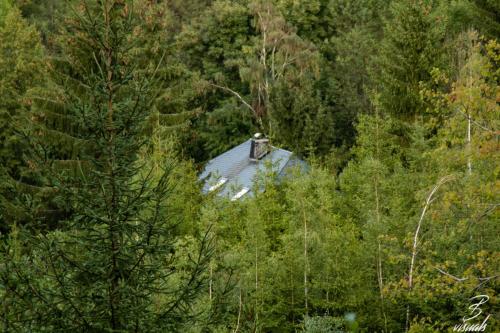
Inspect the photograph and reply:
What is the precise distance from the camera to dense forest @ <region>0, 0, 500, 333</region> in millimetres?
6449

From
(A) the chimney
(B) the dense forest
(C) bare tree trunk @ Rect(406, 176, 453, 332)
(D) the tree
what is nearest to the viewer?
(D) the tree

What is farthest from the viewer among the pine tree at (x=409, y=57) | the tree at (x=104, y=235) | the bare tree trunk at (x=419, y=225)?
the pine tree at (x=409, y=57)

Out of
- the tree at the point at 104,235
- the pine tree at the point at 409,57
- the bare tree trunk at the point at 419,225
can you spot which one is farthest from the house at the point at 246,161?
the tree at the point at 104,235

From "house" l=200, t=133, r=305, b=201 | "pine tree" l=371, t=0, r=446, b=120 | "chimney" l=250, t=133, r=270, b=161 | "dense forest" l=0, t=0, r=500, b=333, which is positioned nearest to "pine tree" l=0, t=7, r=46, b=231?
"dense forest" l=0, t=0, r=500, b=333

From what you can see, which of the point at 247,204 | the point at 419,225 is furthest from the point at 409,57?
the point at 419,225

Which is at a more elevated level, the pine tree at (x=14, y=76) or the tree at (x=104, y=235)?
the tree at (x=104, y=235)

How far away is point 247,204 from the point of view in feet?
48.0

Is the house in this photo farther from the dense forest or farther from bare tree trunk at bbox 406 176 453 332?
bare tree trunk at bbox 406 176 453 332

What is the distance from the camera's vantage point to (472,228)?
11.1 meters

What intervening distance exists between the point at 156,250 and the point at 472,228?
6.56 m

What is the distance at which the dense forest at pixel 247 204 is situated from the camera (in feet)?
21.2

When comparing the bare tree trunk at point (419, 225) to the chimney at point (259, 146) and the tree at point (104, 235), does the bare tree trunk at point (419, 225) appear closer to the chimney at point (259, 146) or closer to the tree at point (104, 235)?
the tree at point (104, 235)

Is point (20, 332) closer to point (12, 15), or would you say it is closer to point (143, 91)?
point (143, 91)

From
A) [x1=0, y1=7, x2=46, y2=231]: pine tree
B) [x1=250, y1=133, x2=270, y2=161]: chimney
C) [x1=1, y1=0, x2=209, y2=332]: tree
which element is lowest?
[x1=250, y1=133, x2=270, y2=161]: chimney
